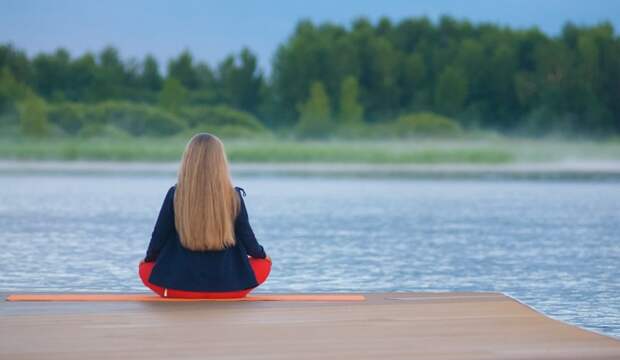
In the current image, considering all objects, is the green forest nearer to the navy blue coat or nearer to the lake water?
the lake water

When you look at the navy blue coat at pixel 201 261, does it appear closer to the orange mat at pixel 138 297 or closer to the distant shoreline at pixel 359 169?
the orange mat at pixel 138 297

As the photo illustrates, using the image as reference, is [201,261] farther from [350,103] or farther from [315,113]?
[315,113]

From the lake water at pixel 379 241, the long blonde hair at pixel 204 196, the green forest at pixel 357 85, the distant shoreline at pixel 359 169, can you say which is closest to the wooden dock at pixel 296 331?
the long blonde hair at pixel 204 196

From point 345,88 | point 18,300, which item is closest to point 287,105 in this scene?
point 345,88

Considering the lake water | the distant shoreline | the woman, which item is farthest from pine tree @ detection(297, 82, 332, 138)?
the woman

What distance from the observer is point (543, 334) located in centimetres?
404

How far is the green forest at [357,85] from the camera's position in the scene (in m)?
34.2

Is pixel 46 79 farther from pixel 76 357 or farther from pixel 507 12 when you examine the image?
pixel 76 357

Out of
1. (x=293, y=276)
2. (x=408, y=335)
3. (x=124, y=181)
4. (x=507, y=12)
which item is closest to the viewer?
(x=408, y=335)

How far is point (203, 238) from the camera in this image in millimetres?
4445

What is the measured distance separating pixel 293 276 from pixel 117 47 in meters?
30.0

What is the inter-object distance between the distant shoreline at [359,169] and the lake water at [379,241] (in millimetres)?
7213

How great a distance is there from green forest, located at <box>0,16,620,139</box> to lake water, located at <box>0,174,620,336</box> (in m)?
17.6

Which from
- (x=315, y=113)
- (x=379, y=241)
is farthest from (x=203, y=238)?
(x=315, y=113)
